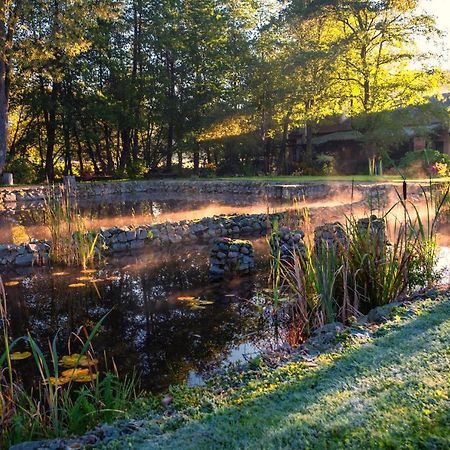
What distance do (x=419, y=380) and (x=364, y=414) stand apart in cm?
41

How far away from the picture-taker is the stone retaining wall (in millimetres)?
11969

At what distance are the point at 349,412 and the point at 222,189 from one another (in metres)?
14.7

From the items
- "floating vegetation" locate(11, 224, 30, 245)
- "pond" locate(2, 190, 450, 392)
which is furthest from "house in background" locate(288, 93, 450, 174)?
"floating vegetation" locate(11, 224, 30, 245)

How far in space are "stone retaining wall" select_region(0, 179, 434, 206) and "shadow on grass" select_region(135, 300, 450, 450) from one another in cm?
843

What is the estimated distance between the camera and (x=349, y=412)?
6.31ft

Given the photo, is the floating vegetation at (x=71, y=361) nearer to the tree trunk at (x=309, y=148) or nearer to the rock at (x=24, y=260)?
the rock at (x=24, y=260)

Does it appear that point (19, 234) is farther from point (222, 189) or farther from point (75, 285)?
point (222, 189)

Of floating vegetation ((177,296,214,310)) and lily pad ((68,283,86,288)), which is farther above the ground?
lily pad ((68,283,86,288))

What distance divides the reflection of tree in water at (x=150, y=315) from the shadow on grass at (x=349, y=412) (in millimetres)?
1204

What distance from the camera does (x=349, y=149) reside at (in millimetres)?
22578

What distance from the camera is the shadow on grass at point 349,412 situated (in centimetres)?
176

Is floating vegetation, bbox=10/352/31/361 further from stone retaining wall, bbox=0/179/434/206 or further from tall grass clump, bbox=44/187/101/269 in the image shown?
stone retaining wall, bbox=0/179/434/206

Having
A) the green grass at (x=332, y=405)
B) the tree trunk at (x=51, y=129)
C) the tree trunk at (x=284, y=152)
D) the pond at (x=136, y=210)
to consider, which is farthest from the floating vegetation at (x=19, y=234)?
the tree trunk at (x=284, y=152)

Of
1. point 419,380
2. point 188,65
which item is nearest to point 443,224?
point 419,380
